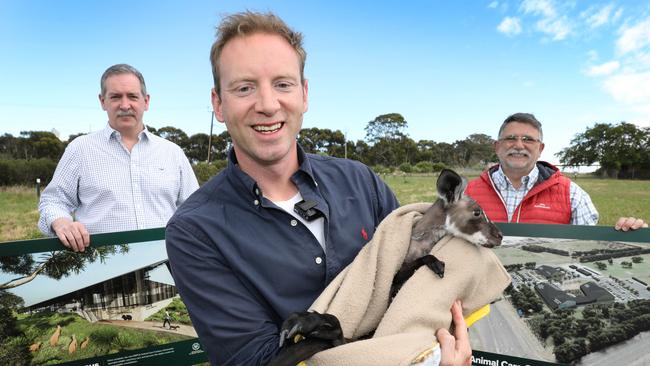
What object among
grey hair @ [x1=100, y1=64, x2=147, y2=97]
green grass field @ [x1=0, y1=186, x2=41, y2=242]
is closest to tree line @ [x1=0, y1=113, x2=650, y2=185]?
green grass field @ [x1=0, y1=186, x2=41, y2=242]

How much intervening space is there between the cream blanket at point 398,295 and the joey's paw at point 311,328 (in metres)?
0.09

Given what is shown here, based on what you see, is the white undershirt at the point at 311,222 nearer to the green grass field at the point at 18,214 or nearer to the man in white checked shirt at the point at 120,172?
the man in white checked shirt at the point at 120,172

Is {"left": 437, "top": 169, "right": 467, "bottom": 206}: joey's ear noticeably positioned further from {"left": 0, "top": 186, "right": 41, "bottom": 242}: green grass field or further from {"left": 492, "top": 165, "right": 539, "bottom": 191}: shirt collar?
{"left": 0, "top": 186, "right": 41, "bottom": 242}: green grass field

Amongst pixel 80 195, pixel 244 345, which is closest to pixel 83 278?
pixel 80 195

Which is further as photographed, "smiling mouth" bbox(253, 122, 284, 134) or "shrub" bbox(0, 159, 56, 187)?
"shrub" bbox(0, 159, 56, 187)

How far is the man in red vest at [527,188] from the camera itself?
488 cm

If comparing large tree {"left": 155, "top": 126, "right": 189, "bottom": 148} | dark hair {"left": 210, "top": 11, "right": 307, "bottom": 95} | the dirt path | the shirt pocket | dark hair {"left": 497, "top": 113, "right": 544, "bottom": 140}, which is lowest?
the dirt path

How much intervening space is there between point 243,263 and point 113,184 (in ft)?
10.9

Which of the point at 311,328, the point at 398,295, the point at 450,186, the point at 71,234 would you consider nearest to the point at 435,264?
the point at 398,295

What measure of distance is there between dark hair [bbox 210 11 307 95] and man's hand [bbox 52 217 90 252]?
256 cm

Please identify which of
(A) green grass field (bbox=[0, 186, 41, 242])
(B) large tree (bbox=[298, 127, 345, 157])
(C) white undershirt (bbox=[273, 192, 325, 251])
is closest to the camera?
(C) white undershirt (bbox=[273, 192, 325, 251])

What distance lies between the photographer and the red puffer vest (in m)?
4.88

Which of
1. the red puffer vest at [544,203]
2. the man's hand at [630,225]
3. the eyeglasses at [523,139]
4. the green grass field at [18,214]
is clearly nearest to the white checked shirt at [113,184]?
the red puffer vest at [544,203]

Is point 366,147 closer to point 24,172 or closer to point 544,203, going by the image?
point 24,172
